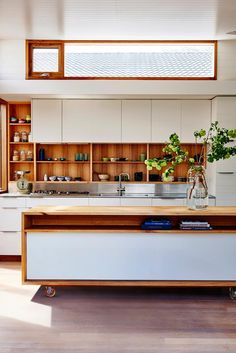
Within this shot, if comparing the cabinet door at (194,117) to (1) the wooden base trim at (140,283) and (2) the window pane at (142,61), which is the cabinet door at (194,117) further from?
(1) the wooden base trim at (140,283)

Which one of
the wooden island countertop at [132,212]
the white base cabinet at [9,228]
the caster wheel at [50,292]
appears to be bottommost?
the caster wheel at [50,292]

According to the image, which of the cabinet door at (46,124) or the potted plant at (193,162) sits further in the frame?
the cabinet door at (46,124)

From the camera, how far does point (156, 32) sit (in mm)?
5137

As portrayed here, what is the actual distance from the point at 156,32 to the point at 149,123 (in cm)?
135

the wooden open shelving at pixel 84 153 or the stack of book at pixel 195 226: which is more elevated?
the wooden open shelving at pixel 84 153

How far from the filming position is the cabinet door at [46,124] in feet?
18.8

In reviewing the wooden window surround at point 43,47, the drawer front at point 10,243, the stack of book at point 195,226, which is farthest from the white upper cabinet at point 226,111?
the drawer front at point 10,243

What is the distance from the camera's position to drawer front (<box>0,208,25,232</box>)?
17.6ft

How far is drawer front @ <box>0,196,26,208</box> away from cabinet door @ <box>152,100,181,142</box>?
2.23m

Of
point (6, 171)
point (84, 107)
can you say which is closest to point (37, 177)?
point (6, 171)

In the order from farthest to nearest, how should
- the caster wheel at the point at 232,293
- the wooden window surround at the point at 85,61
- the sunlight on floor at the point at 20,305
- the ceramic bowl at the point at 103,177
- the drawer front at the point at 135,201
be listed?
the ceramic bowl at the point at 103,177, the wooden window surround at the point at 85,61, the drawer front at the point at 135,201, the caster wheel at the point at 232,293, the sunlight on floor at the point at 20,305

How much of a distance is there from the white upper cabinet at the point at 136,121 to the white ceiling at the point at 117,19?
1034 mm

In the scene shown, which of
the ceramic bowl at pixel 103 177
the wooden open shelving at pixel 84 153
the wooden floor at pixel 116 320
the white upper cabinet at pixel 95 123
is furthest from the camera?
the wooden open shelving at pixel 84 153

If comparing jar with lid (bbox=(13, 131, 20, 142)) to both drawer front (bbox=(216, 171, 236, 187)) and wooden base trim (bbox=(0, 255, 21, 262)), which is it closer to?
wooden base trim (bbox=(0, 255, 21, 262))
